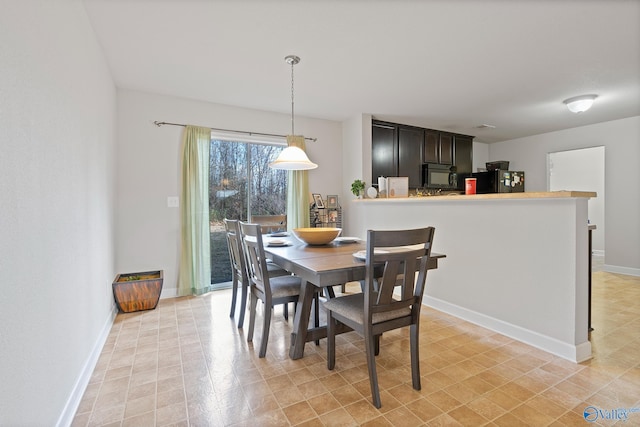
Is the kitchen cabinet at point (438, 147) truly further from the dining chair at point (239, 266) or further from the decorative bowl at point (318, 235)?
the dining chair at point (239, 266)

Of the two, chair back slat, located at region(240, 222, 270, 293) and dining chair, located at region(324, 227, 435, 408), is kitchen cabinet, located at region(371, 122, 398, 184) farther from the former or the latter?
dining chair, located at region(324, 227, 435, 408)

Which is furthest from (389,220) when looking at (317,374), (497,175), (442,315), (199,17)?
(497,175)

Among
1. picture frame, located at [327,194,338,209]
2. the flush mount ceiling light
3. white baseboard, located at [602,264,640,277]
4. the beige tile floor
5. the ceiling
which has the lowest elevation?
the beige tile floor

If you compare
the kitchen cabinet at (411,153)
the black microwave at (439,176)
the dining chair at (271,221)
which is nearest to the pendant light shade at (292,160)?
the dining chair at (271,221)

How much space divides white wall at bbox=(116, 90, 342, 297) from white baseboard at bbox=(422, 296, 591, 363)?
10.6ft

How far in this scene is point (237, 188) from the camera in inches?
166

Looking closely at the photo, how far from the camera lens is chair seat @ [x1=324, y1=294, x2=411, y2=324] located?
67.6 inches

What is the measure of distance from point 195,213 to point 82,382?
218 centimetres

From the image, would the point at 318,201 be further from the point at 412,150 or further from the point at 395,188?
the point at 412,150

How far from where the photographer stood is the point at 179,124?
3721 mm

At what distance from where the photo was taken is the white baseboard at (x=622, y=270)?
15.1 ft

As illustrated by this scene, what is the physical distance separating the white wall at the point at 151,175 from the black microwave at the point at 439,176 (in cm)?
346

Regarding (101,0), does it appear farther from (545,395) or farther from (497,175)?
(497,175)

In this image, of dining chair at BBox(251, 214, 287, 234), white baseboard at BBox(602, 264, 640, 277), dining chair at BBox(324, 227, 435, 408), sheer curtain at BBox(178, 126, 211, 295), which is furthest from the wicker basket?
white baseboard at BBox(602, 264, 640, 277)
